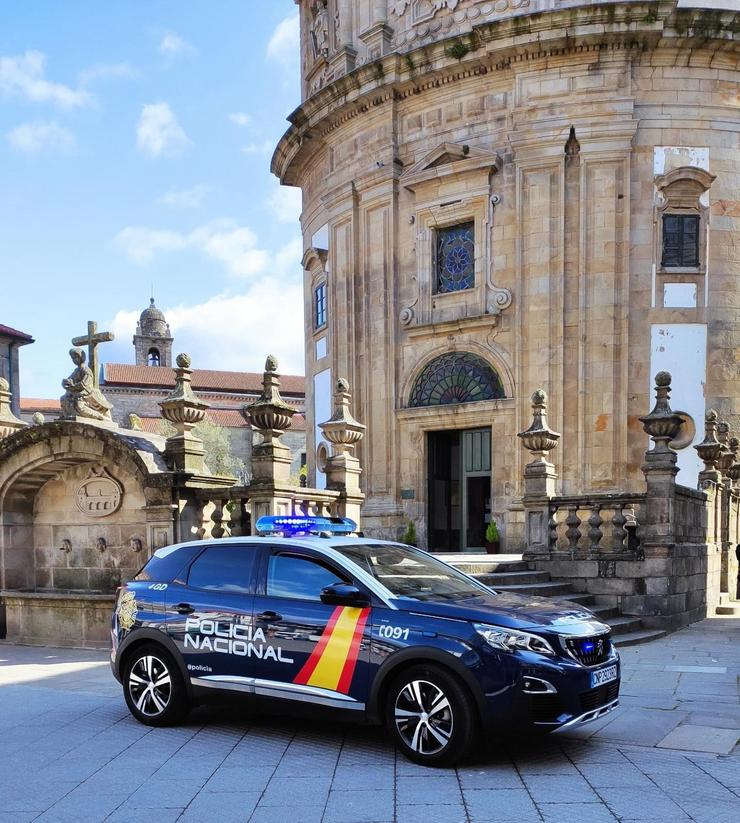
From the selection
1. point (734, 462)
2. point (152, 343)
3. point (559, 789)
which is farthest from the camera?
point (152, 343)

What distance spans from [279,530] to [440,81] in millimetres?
17044

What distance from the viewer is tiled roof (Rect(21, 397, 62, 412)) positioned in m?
70.6

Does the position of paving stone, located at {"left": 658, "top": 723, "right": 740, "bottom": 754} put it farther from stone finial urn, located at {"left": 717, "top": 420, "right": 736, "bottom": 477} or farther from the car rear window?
stone finial urn, located at {"left": 717, "top": 420, "right": 736, "bottom": 477}

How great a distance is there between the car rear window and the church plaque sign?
5.02 metres

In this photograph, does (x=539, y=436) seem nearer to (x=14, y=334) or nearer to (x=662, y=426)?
(x=662, y=426)

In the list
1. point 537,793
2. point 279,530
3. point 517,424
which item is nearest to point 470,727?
point 537,793

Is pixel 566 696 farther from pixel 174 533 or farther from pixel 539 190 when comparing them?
pixel 539 190

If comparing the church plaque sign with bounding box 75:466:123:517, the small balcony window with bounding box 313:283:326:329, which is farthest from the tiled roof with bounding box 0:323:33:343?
the church plaque sign with bounding box 75:466:123:517

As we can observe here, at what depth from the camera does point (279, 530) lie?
745 cm

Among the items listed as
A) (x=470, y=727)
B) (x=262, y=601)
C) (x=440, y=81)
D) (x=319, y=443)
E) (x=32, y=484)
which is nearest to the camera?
(x=470, y=727)

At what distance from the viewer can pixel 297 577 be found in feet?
21.9

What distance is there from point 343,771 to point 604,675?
77.7 inches

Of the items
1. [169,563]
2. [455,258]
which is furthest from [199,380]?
[169,563]

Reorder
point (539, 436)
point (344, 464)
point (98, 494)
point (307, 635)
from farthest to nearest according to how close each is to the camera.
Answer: point (539, 436) < point (344, 464) < point (98, 494) < point (307, 635)
